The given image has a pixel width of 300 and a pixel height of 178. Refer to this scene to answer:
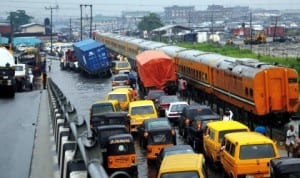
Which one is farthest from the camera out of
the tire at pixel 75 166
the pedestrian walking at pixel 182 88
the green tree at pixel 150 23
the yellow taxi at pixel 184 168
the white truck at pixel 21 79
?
the green tree at pixel 150 23

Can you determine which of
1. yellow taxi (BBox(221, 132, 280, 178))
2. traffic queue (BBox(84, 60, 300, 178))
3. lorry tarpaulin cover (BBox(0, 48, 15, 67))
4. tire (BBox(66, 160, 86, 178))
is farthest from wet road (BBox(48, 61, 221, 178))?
tire (BBox(66, 160, 86, 178))

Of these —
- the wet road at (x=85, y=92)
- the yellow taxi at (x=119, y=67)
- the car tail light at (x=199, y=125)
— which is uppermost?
the car tail light at (x=199, y=125)

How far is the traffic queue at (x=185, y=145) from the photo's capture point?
16188 millimetres

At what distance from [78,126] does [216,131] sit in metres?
10.8

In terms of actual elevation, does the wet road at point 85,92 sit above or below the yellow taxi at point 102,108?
below

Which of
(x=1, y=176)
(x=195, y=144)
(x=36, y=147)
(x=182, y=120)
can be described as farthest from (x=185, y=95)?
(x=1, y=176)

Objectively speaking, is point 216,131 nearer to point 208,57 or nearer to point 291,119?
point 291,119

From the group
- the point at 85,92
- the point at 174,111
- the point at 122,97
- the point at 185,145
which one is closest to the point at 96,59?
the point at 85,92

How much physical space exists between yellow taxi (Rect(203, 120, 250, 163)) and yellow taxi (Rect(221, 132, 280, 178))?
6.77 ft

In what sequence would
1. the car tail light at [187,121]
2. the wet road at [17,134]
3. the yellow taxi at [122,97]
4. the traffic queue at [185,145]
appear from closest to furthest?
1. the wet road at [17,134]
2. the traffic queue at [185,145]
3. the car tail light at [187,121]
4. the yellow taxi at [122,97]

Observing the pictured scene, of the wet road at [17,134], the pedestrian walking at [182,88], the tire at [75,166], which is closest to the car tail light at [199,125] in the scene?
the wet road at [17,134]

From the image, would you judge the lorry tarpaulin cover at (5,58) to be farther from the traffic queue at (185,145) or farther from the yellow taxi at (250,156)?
the yellow taxi at (250,156)

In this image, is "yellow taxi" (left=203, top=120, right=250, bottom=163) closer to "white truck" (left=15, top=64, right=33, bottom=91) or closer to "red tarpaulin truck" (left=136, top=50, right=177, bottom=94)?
"red tarpaulin truck" (left=136, top=50, right=177, bottom=94)

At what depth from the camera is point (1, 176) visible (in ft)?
48.0
